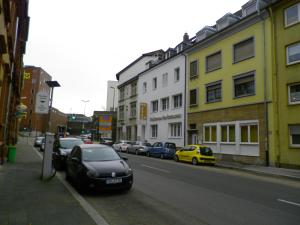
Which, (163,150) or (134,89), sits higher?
(134,89)

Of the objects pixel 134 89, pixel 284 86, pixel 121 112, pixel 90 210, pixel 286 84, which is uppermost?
pixel 134 89

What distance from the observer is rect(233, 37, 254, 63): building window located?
22966mm

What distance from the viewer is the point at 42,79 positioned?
88.3 m

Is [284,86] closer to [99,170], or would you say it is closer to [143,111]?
[99,170]

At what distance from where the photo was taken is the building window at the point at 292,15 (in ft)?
63.4

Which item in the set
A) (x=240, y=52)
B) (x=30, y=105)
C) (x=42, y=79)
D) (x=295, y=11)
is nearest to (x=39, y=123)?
(x=30, y=105)

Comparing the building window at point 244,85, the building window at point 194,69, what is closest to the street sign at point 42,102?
the building window at point 244,85

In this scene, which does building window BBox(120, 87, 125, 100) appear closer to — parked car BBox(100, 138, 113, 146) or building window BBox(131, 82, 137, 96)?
building window BBox(131, 82, 137, 96)

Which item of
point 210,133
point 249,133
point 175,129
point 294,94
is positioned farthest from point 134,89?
point 294,94

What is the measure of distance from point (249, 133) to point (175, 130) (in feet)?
37.3

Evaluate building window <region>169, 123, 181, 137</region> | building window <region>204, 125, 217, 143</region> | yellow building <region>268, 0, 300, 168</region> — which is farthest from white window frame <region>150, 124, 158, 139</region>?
yellow building <region>268, 0, 300, 168</region>

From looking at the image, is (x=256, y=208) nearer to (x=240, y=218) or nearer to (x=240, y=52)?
(x=240, y=218)

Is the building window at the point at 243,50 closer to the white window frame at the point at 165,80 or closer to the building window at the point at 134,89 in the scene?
the white window frame at the point at 165,80

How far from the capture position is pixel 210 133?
26266mm
